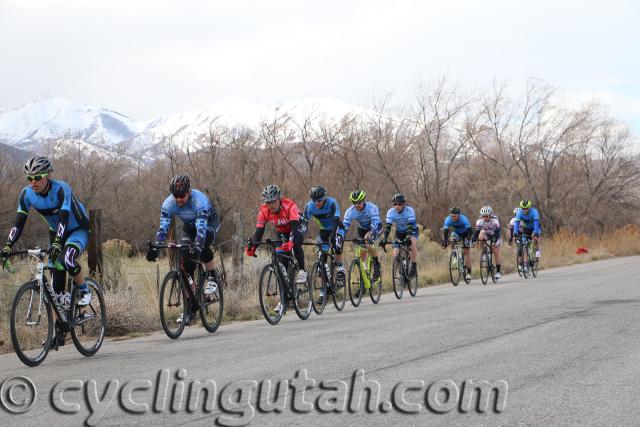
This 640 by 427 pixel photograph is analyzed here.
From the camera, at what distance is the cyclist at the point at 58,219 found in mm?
8820

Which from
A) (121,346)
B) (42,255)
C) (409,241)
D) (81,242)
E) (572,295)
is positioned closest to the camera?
(42,255)

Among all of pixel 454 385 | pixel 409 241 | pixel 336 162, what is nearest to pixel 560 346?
pixel 454 385

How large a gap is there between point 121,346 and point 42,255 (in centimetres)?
202

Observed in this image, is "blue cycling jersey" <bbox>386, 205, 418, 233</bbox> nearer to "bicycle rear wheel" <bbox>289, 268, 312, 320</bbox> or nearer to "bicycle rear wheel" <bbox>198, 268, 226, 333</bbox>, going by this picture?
"bicycle rear wheel" <bbox>289, 268, 312, 320</bbox>

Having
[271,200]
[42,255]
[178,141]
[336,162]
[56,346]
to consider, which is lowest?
[56,346]

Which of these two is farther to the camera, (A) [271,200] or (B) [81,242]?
(A) [271,200]

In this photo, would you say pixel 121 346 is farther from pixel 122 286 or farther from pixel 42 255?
pixel 122 286

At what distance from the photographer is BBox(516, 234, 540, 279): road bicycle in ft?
75.0

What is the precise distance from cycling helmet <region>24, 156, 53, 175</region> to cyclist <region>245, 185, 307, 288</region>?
153 inches

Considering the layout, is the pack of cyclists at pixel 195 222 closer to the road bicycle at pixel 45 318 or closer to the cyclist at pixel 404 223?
the cyclist at pixel 404 223

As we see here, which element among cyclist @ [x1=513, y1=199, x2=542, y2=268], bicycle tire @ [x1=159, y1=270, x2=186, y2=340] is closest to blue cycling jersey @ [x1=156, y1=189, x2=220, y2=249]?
bicycle tire @ [x1=159, y1=270, x2=186, y2=340]

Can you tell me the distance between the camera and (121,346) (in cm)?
1018

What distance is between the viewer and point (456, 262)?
69.4ft

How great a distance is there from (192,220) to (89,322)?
206cm
